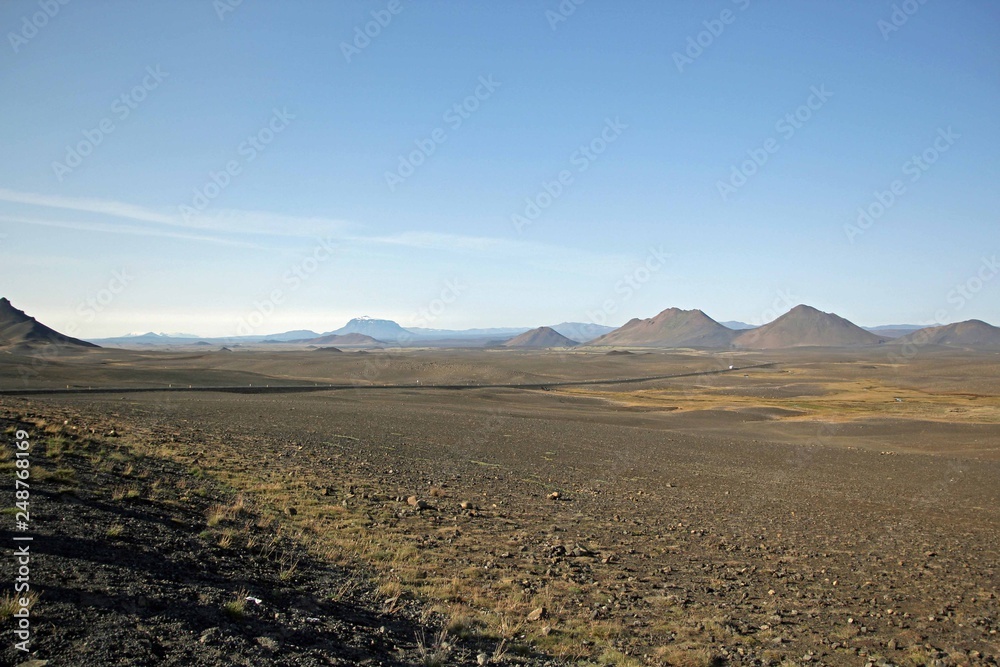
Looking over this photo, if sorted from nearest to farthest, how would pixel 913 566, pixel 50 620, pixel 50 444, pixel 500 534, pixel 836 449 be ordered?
1. pixel 50 620
2. pixel 913 566
3. pixel 500 534
4. pixel 50 444
5. pixel 836 449

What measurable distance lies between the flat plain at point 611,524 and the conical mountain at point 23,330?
119 m

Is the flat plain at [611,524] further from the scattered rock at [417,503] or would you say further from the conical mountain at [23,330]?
the conical mountain at [23,330]

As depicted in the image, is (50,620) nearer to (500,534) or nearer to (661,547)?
(500,534)

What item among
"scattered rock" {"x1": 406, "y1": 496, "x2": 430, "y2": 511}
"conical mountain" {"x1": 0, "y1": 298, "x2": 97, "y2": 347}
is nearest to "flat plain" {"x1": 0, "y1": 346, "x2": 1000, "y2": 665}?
"scattered rock" {"x1": 406, "y1": 496, "x2": 430, "y2": 511}

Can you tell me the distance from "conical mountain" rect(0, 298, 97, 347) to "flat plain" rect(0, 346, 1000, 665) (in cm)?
11866

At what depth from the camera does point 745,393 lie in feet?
213

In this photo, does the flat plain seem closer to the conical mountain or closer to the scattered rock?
the scattered rock

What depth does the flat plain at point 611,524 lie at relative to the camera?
736 cm

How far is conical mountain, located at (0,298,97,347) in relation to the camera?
119081 mm

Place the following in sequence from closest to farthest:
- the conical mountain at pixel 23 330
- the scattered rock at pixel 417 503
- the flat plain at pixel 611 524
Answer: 1. the flat plain at pixel 611 524
2. the scattered rock at pixel 417 503
3. the conical mountain at pixel 23 330

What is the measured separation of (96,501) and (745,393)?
6448 cm

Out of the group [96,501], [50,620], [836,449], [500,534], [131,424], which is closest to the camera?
[50,620]

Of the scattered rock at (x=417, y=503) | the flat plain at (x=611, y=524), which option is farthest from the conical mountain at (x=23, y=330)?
the scattered rock at (x=417, y=503)

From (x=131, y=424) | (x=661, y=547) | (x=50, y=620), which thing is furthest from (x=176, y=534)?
(x=131, y=424)
